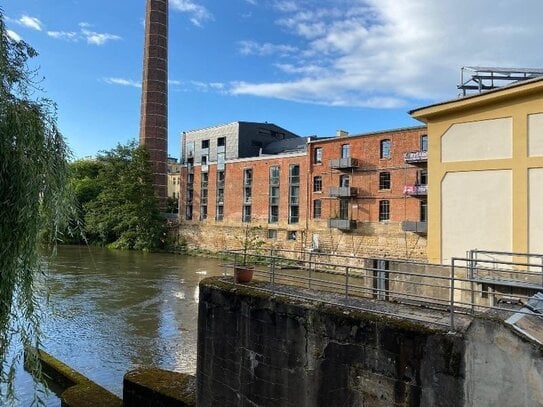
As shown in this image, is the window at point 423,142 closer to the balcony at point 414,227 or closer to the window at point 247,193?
the balcony at point 414,227

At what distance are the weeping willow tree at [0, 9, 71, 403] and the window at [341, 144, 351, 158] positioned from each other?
110 feet

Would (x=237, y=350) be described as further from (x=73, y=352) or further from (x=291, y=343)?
(x=73, y=352)

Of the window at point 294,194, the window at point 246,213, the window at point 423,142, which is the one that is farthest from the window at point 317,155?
the window at point 246,213

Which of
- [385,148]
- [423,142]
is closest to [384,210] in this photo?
[385,148]

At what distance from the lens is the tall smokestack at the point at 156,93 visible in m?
52.3

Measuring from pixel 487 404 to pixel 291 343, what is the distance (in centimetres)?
246

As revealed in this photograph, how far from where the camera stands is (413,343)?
4859mm

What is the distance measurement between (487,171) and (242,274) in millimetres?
7352

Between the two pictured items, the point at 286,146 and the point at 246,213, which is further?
the point at 286,146

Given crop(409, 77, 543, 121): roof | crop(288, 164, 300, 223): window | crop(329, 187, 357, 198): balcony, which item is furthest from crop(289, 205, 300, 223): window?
crop(409, 77, 543, 121): roof

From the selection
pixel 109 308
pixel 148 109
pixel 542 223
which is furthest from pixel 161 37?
pixel 542 223

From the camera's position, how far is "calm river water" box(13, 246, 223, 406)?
1219 cm

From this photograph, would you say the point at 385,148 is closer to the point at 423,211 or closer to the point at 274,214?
the point at 423,211

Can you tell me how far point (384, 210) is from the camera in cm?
3528
